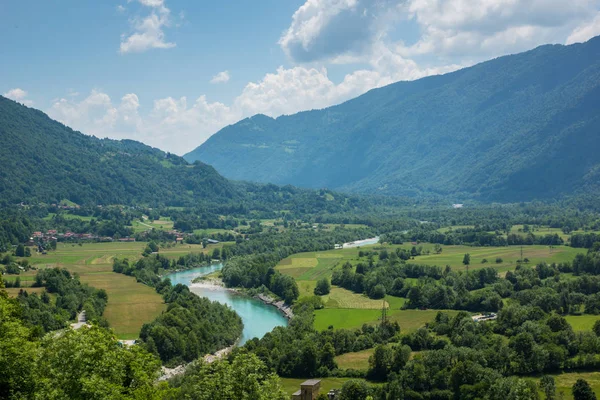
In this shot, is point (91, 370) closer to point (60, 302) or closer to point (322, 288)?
point (60, 302)

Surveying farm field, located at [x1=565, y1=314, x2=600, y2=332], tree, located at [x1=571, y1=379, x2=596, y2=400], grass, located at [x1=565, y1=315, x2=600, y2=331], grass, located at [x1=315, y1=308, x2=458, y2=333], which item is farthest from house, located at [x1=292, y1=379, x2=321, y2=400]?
grass, located at [x1=565, y1=315, x2=600, y2=331]

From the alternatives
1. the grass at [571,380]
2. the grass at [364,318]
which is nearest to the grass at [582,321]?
the grass at [571,380]

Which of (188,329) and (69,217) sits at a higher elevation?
(69,217)

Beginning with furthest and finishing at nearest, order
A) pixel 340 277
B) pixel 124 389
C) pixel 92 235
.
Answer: pixel 92 235 → pixel 340 277 → pixel 124 389

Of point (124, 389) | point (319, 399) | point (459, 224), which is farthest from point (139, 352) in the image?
point (459, 224)

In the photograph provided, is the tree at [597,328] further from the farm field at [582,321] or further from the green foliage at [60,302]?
the green foliage at [60,302]

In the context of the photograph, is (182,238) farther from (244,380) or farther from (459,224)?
(244,380)

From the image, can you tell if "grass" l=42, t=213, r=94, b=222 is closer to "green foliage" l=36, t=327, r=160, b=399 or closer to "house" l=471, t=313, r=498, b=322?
"house" l=471, t=313, r=498, b=322

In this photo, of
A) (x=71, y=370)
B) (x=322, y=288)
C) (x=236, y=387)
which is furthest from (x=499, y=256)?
(x=71, y=370)
